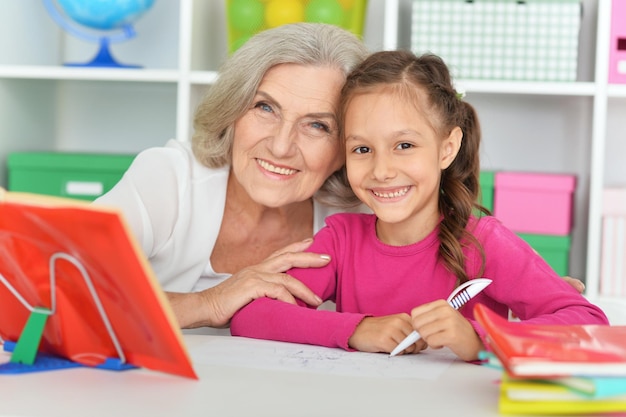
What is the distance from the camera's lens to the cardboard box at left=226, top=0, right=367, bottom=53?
263cm

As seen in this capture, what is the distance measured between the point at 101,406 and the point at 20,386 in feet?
0.36

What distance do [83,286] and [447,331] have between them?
0.43 m

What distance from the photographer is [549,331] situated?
36.0 inches

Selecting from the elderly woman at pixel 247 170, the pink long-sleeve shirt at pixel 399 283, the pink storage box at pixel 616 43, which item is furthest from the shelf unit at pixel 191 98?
the pink long-sleeve shirt at pixel 399 283

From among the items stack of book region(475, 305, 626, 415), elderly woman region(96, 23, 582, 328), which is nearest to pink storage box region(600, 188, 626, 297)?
elderly woman region(96, 23, 582, 328)

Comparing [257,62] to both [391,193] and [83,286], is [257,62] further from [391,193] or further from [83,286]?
[83,286]

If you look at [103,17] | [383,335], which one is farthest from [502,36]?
[383,335]

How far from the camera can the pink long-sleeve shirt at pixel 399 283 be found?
1295 millimetres

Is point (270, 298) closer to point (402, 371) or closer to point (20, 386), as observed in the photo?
point (402, 371)

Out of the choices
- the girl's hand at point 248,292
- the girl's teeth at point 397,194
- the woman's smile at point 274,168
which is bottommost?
the girl's hand at point 248,292

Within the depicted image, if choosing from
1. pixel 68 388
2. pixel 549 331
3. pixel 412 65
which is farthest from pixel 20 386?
pixel 412 65

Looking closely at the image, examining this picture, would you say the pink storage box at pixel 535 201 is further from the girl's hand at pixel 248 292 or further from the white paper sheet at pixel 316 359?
the white paper sheet at pixel 316 359

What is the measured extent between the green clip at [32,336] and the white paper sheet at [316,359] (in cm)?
17

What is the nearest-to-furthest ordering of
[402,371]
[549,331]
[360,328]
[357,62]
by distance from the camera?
[549,331]
[402,371]
[360,328]
[357,62]
